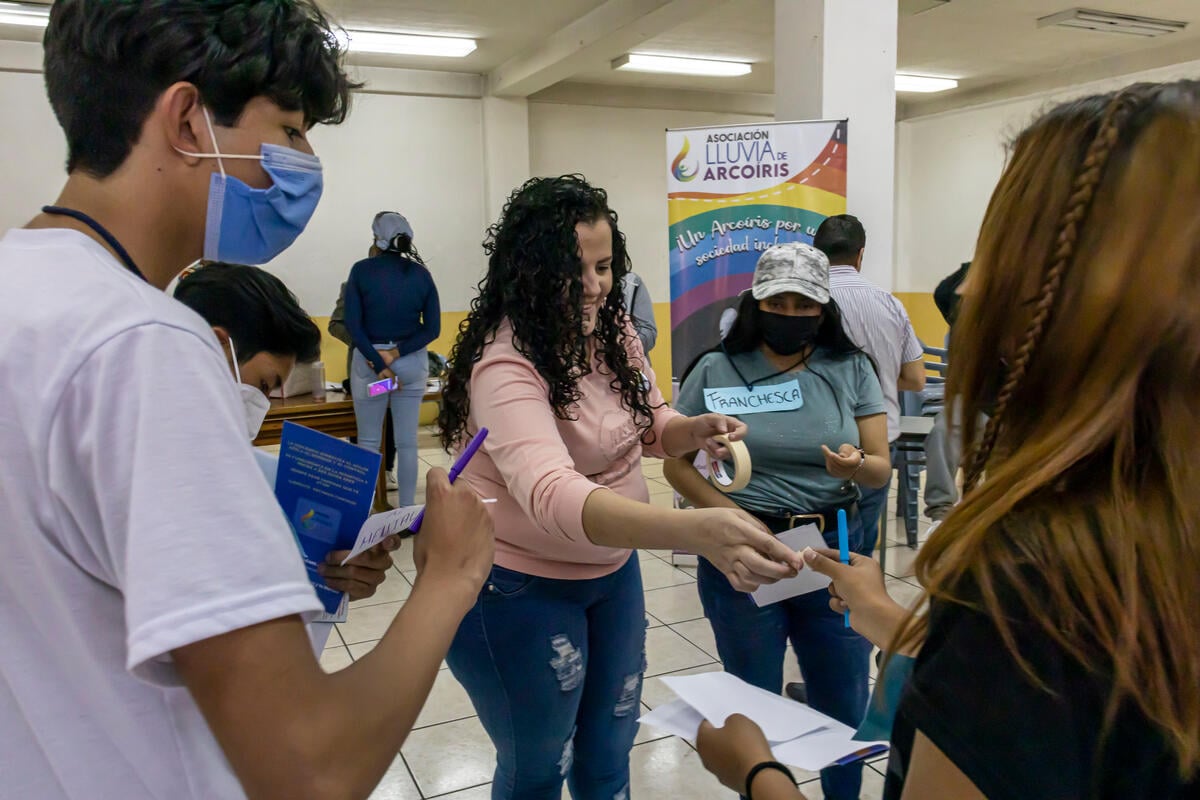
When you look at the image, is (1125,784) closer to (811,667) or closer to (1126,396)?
(1126,396)

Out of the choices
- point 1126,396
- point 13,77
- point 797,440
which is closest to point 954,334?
point 1126,396

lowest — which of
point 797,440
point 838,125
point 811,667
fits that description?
point 811,667

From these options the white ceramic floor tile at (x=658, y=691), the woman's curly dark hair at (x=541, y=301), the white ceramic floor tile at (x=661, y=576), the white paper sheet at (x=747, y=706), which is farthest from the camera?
the white ceramic floor tile at (x=661, y=576)

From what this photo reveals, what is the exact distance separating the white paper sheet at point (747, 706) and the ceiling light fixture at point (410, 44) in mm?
6460

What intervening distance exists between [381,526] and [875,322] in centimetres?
267

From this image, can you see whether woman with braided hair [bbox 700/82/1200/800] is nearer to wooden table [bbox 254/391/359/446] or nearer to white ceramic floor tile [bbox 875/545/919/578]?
white ceramic floor tile [bbox 875/545/919/578]

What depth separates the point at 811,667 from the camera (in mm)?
2012

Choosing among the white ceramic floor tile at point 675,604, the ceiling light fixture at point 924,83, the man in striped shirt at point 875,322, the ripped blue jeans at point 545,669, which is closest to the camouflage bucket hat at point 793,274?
the ripped blue jeans at point 545,669

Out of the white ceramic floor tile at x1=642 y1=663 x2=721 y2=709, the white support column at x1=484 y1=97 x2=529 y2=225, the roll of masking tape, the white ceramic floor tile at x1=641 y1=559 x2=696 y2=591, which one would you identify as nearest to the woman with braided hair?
the roll of masking tape

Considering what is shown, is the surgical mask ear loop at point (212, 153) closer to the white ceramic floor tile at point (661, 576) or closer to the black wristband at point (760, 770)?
the black wristband at point (760, 770)

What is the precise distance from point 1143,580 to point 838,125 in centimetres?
353

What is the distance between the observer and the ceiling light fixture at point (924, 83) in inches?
348

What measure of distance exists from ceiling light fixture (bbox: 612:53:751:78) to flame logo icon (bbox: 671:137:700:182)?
3.92 meters

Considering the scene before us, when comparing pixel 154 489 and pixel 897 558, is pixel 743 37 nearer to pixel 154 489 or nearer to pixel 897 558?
pixel 897 558
